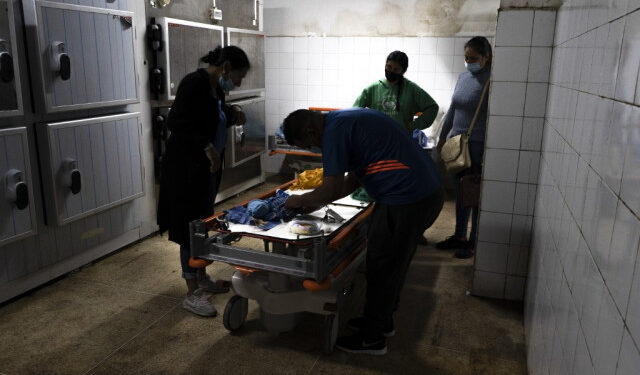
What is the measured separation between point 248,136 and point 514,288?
10.4 feet

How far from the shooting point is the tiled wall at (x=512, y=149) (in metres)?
2.89

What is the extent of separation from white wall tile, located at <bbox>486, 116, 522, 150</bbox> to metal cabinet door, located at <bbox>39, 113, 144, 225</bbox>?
2499mm

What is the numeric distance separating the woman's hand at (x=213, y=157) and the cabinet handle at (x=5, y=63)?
3.61 ft

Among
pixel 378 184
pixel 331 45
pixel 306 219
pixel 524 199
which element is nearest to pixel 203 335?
pixel 306 219

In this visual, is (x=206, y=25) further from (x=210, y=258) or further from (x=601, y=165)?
(x=601, y=165)

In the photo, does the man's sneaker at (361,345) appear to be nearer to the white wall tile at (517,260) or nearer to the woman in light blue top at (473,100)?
the white wall tile at (517,260)

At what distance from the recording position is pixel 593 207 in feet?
4.55

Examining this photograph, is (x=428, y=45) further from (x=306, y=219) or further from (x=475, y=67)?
(x=306, y=219)

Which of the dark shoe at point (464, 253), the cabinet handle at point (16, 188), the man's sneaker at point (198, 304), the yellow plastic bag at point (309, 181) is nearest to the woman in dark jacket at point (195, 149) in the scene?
the man's sneaker at point (198, 304)

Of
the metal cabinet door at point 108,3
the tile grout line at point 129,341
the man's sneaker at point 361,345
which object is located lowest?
the tile grout line at point 129,341

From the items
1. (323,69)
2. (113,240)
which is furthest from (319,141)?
(323,69)

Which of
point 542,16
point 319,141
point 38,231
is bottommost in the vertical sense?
point 38,231

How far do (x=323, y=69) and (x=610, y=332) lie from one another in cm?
525

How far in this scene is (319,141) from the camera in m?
2.38
